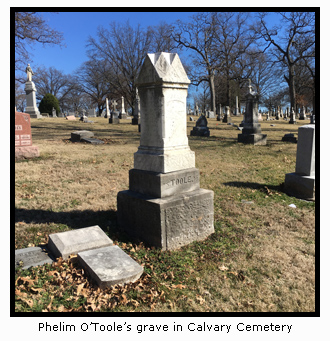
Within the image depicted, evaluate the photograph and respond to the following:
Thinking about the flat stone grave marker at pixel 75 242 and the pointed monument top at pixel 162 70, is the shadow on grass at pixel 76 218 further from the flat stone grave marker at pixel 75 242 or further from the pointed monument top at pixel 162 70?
the pointed monument top at pixel 162 70

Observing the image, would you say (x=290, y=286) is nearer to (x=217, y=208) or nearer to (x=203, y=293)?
(x=203, y=293)

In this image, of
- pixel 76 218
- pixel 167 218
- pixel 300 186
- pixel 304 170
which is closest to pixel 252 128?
pixel 304 170

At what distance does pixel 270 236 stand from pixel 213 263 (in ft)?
4.00

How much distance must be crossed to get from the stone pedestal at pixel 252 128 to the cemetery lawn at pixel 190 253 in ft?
20.7

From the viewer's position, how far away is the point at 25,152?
9227 millimetres

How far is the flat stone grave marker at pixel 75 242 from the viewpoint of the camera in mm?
3420

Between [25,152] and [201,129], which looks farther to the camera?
[201,129]

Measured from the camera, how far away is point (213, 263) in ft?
11.6

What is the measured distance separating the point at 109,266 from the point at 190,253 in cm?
117

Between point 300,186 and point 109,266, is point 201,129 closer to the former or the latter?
point 300,186

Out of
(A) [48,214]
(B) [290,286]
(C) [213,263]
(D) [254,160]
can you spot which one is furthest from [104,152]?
(B) [290,286]

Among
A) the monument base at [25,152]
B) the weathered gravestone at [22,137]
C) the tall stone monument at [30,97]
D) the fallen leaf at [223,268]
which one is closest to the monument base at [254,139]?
the monument base at [25,152]

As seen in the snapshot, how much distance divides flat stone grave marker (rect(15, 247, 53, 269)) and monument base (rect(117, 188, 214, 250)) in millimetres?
1242

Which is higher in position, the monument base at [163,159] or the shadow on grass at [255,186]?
the monument base at [163,159]
